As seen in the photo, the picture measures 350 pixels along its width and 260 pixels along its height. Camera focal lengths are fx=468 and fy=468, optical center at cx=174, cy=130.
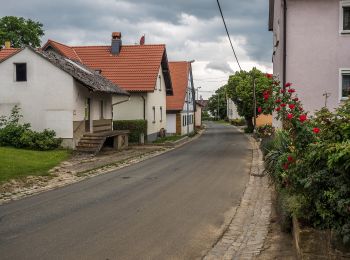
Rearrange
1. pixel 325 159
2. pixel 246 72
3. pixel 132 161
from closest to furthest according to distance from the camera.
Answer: pixel 325 159, pixel 132 161, pixel 246 72

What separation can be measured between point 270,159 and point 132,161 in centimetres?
1128

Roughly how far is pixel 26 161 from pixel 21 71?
306 inches

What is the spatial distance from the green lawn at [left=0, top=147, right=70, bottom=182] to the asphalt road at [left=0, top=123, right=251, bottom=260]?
2.39 meters

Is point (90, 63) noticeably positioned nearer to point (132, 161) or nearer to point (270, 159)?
point (132, 161)

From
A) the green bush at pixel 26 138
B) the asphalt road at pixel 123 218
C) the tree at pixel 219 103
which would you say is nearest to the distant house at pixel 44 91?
the green bush at pixel 26 138

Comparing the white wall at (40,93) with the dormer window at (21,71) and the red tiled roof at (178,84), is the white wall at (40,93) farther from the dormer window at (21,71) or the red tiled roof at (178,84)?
the red tiled roof at (178,84)

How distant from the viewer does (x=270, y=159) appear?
1025 centimetres

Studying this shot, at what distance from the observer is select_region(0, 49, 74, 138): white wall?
942 inches

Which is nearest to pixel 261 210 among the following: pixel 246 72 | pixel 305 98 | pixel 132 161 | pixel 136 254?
pixel 136 254

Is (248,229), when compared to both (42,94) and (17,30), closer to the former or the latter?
(42,94)

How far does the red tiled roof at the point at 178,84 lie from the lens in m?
46.3

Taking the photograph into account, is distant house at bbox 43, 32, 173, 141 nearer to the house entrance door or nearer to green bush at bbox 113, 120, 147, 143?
green bush at bbox 113, 120, 147, 143

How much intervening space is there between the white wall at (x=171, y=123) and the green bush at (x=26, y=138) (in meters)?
22.0

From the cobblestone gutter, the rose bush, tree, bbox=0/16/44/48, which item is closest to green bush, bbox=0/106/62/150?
the cobblestone gutter
